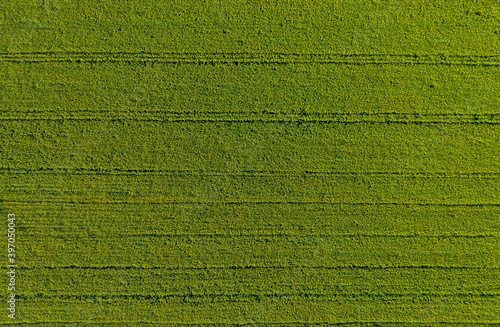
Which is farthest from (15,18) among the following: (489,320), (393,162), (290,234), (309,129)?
(489,320)

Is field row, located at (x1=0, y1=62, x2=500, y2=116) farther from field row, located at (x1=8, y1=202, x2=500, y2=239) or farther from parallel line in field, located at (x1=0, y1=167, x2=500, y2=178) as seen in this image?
field row, located at (x1=8, y1=202, x2=500, y2=239)

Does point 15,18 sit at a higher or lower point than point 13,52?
higher

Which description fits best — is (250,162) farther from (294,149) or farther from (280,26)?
(280,26)

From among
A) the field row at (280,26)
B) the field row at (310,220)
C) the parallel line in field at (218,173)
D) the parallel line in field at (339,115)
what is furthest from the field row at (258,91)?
the field row at (310,220)

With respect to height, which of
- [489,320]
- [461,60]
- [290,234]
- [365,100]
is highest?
[461,60]

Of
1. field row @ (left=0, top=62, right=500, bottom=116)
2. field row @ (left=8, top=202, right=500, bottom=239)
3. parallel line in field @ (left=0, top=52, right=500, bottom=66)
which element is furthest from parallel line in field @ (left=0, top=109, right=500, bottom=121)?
field row @ (left=8, top=202, right=500, bottom=239)

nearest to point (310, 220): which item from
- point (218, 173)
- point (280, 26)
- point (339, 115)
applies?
point (218, 173)

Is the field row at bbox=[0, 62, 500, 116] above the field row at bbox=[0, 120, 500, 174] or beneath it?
above

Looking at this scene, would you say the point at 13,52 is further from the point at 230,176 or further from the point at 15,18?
the point at 230,176
